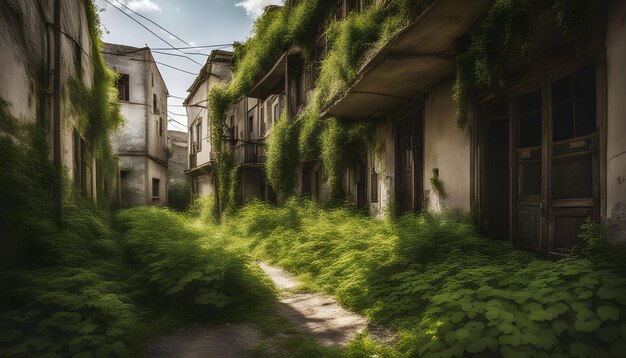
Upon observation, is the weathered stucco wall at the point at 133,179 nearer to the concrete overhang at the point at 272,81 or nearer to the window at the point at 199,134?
the window at the point at 199,134

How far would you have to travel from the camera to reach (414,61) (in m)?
6.27

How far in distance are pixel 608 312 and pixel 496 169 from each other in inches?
158

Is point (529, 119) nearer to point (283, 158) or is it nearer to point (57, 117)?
point (57, 117)

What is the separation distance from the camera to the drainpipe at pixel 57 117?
6242mm

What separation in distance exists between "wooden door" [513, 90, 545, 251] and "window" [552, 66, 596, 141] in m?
0.33

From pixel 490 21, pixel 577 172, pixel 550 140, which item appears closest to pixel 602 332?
pixel 577 172

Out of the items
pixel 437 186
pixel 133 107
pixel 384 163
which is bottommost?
pixel 437 186

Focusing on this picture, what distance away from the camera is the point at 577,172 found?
4730 mm

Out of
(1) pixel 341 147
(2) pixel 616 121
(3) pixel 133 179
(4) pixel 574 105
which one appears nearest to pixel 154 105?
(3) pixel 133 179

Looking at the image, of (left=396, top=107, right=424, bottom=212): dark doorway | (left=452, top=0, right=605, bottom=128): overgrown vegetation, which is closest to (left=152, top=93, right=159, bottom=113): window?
(left=396, top=107, right=424, bottom=212): dark doorway

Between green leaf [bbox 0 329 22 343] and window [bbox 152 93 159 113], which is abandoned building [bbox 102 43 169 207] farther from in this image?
green leaf [bbox 0 329 22 343]

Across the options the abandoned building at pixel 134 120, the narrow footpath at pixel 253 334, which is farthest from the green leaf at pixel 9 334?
the abandoned building at pixel 134 120

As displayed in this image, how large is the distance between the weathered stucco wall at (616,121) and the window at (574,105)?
477 mm

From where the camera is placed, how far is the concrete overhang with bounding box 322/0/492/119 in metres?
5.12
